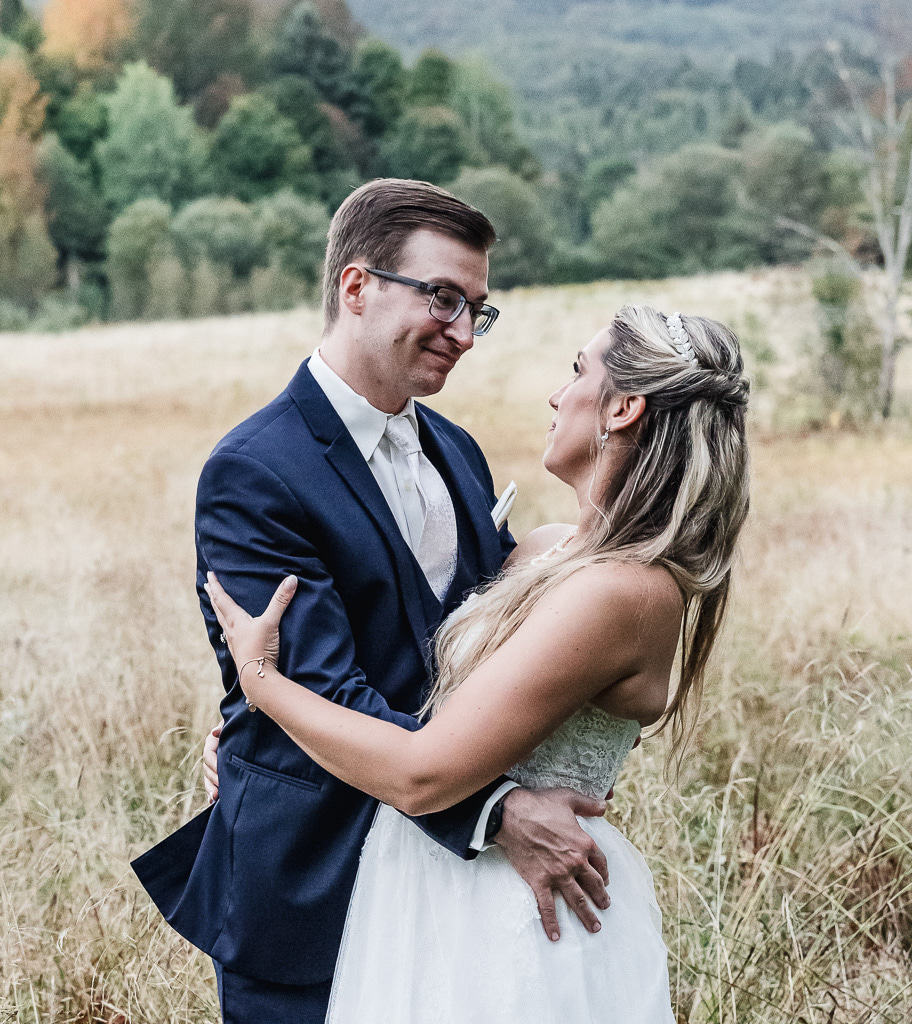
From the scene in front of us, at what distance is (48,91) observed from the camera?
3403cm

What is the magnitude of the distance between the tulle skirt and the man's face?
0.93m

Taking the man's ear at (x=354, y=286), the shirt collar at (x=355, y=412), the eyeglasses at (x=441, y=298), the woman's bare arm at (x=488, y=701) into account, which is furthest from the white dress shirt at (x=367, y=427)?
the woman's bare arm at (x=488, y=701)

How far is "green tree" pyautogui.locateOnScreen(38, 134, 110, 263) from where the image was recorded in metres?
31.2

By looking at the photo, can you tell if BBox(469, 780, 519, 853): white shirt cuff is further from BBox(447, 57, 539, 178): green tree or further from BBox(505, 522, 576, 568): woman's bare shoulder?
BBox(447, 57, 539, 178): green tree

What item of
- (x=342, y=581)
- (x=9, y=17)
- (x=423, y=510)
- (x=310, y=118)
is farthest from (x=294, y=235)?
(x=342, y=581)

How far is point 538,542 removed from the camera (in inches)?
100.0

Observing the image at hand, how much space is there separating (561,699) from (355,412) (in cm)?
79

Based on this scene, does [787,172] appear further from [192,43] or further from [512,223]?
[192,43]

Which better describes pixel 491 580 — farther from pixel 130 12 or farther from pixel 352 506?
pixel 130 12

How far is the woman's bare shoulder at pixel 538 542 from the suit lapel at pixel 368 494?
40 centimetres

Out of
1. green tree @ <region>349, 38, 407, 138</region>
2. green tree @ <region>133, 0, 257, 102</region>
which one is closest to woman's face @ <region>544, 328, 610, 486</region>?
green tree @ <region>349, 38, 407, 138</region>

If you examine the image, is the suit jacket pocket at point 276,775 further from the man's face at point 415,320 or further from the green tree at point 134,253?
the green tree at point 134,253

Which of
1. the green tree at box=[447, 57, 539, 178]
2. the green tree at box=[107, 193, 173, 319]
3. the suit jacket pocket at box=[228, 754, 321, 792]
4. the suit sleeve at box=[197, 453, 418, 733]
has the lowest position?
the green tree at box=[107, 193, 173, 319]

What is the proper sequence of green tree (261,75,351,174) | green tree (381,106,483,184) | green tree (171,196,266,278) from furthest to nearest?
green tree (261,75,351,174)
green tree (381,106,483,184)
green tree (171,196,266,278)
